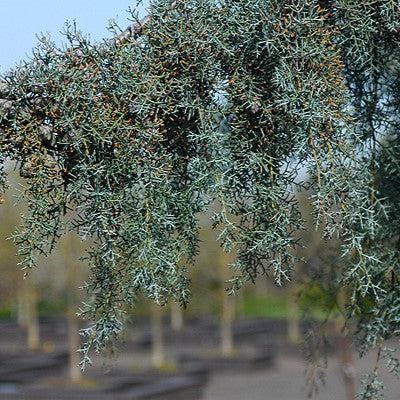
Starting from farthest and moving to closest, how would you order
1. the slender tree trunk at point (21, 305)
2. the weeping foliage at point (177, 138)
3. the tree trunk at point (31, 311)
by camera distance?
the slender tree trunk at point (21, 305) → the tree trunk at point (31, 311) → the weeping foliage at point (177, 138)

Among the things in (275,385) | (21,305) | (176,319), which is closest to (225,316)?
(275,385)

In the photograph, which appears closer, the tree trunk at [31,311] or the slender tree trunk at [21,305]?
the tree trunk at [31,311]

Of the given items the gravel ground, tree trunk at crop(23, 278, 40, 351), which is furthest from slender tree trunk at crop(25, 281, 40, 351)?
the gravel ground

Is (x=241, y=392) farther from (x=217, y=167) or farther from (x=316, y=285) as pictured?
(x=217, y=167)

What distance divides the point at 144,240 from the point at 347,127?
A: 0.46 meters

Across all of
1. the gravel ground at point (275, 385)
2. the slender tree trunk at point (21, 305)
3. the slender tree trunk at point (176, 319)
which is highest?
the slender tree trunk at point (21, 305)

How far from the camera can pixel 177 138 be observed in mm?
1830

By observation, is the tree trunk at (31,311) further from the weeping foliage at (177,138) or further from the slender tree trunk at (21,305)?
the weeping foliage at (177,138)

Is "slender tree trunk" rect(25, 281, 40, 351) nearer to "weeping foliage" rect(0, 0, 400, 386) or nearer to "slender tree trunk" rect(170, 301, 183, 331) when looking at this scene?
"slender tree trunk" rect(170, 301, 183, 331)

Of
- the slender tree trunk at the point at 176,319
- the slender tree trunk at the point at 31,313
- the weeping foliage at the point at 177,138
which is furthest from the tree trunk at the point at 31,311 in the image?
the weeping foliage at the point at 177,138

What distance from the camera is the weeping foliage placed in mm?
1698

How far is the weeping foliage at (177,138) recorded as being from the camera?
1698 mm

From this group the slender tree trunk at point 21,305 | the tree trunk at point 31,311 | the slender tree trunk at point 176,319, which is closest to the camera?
the tree trunk at point 31,311

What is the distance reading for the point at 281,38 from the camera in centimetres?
173
